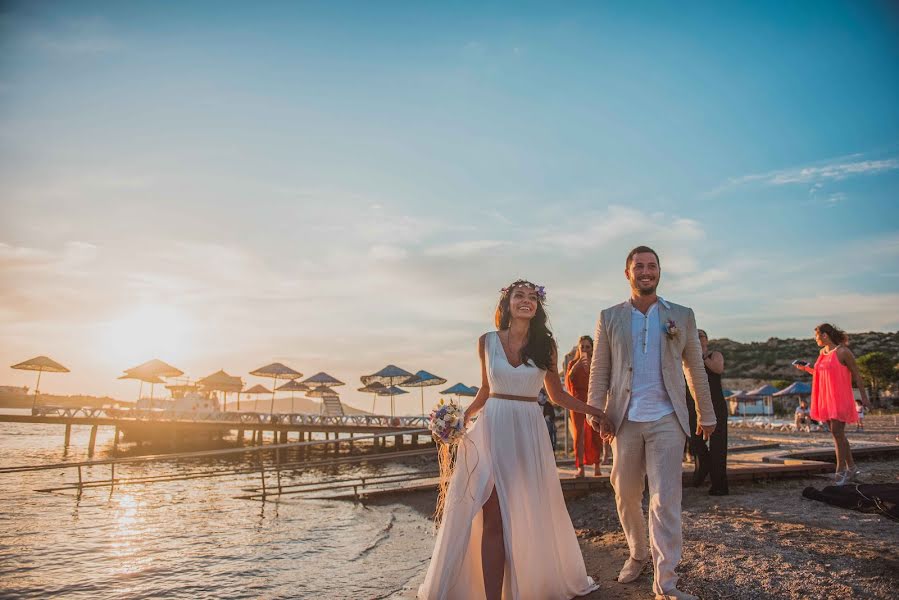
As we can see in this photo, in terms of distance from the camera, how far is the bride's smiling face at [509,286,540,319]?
402cm

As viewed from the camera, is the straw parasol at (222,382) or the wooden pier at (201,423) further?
the straw parasol at (222,382)

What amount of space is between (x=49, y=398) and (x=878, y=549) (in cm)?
15984

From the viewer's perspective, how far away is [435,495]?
32.9ft

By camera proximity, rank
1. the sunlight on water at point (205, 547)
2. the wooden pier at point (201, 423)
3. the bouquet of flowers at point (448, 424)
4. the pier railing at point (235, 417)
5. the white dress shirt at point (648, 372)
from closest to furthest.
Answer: the white dress shirt at point (648, 372), the bouquet of flowers at point (448, 424), the sunlight on water at point (205, 547), the wooden pier at point (201, 423), the pier railing at point (235, 417)

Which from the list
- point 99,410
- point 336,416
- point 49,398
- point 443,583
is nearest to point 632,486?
point 443,583

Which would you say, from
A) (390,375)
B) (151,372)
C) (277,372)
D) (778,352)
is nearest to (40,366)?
(151,372)

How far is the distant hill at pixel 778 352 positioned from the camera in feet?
208

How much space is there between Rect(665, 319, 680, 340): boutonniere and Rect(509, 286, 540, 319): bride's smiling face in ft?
2.90

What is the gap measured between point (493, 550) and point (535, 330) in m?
1.48

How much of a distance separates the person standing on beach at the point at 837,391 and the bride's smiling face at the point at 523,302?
4.74m

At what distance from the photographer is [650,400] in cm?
374

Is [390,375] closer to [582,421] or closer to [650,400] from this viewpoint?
[582,421]

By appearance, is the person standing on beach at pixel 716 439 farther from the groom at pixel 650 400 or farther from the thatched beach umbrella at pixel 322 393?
Answer: the thatched beach umbrella at pixel 322 393

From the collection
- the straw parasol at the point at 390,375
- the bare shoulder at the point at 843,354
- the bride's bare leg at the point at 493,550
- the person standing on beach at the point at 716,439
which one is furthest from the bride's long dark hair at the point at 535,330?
the straw parasol at the point at 390,375
